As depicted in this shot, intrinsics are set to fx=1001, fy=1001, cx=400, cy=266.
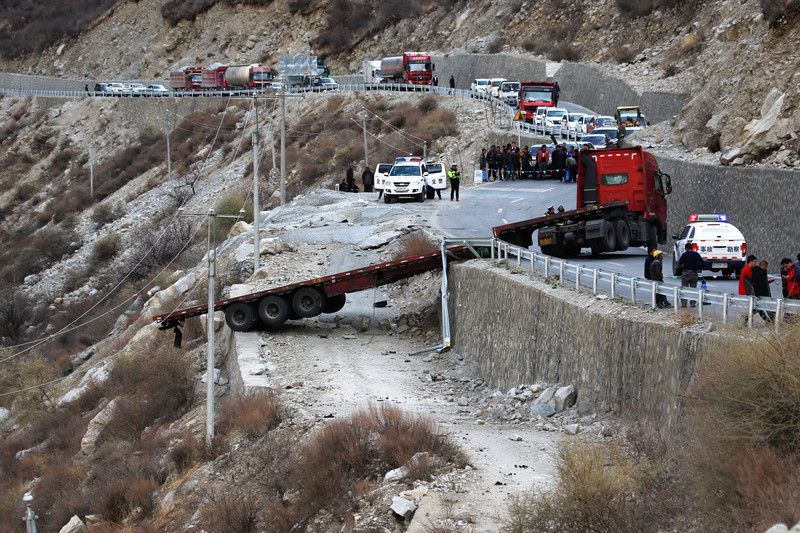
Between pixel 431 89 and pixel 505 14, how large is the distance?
15.2 m

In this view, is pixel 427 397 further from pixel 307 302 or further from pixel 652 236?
pixel 652 236

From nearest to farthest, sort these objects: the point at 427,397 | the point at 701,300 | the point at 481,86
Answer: the point at 701,300
the point at 427,397
the point at 481,86

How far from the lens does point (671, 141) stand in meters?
41.6

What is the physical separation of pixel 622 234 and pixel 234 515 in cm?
1413

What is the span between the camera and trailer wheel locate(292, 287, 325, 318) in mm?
25547

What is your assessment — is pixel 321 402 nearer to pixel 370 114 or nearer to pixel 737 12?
pixel 737 12

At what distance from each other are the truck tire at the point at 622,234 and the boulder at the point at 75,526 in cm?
1407

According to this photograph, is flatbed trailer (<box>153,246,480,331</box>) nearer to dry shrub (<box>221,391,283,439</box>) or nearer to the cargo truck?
dry shrub (<box>221,391,283,439</box>)

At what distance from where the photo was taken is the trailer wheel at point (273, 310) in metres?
25.4

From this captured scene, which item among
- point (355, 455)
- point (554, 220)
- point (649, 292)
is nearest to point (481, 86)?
point (554, 220)

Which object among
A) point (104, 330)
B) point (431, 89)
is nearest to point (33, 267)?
point (104, 330)

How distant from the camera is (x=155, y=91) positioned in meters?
85.3

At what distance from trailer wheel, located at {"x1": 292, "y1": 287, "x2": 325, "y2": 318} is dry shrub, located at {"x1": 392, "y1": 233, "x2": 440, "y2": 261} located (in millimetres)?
3654

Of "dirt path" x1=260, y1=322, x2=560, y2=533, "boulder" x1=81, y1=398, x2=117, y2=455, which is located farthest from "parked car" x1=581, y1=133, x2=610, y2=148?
"boulder" x1=81, y1=398, x2=117, y2=455
